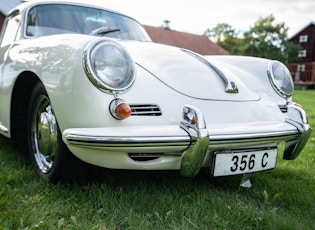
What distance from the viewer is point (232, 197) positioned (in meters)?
1.97

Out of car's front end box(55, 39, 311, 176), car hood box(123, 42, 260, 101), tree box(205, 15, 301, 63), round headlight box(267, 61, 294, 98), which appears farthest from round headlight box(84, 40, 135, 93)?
tree box(205, 15, 301, 63)

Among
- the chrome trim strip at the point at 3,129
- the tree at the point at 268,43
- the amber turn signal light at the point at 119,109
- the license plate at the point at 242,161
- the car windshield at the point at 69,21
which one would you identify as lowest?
the tree at the point at 268,43

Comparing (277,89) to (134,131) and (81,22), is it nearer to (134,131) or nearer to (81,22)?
(134,131)

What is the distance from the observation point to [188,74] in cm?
204

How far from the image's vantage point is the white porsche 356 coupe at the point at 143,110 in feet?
5.32

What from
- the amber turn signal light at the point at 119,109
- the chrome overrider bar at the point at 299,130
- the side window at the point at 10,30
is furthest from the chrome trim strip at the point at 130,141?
the side window at the point at 10,30

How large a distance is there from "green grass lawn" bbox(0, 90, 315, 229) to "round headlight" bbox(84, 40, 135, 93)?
2.07ft

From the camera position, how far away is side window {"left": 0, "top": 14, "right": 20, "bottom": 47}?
2924 millimetres

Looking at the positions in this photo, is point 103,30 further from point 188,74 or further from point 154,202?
point 154,202

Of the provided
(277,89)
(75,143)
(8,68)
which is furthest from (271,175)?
(8,68)

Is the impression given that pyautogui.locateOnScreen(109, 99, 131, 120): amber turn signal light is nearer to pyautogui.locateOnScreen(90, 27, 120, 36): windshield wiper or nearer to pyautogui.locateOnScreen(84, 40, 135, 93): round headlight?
pyautogui.locateOnScreen(84, 40, 135, 93): round headlight

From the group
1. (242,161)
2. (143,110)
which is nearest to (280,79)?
(242,161)

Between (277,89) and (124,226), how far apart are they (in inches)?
56.8

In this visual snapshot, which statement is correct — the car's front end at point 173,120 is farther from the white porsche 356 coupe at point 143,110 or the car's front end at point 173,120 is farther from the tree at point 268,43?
the tree at point 268,43
